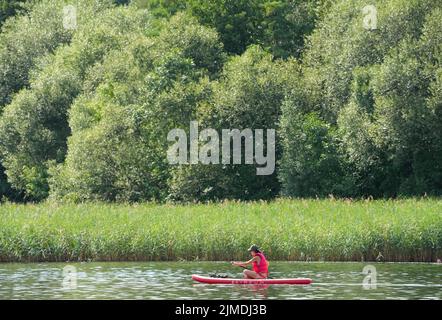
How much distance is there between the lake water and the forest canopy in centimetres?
2030

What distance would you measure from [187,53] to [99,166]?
9.76 m

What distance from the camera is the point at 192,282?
113 ft

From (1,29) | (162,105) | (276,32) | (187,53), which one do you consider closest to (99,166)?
(162,105)

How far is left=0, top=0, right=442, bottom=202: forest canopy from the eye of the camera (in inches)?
2298

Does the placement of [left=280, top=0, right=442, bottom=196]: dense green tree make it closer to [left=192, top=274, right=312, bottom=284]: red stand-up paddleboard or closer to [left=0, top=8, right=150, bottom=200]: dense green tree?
[left=0, top=8, right=150, bottom=200]: dense green tree

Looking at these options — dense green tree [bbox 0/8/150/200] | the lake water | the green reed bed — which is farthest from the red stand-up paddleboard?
dense green tree [bbox 0/8/150/200]

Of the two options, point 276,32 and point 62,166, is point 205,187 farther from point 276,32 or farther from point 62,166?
point 276,32

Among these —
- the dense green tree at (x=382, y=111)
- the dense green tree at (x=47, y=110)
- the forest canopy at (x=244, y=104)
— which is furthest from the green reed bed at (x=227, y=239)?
the dense green tree at (x=47, y=110)

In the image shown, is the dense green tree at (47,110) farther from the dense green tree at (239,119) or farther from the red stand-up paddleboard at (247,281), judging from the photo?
the red stand-up paddleboard at (247,281)

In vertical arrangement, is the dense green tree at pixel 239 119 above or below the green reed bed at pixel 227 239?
above

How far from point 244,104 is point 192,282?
94.7ft

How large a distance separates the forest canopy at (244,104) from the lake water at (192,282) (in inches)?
799

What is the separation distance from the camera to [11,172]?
72.4m

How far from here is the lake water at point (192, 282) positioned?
3209cm
